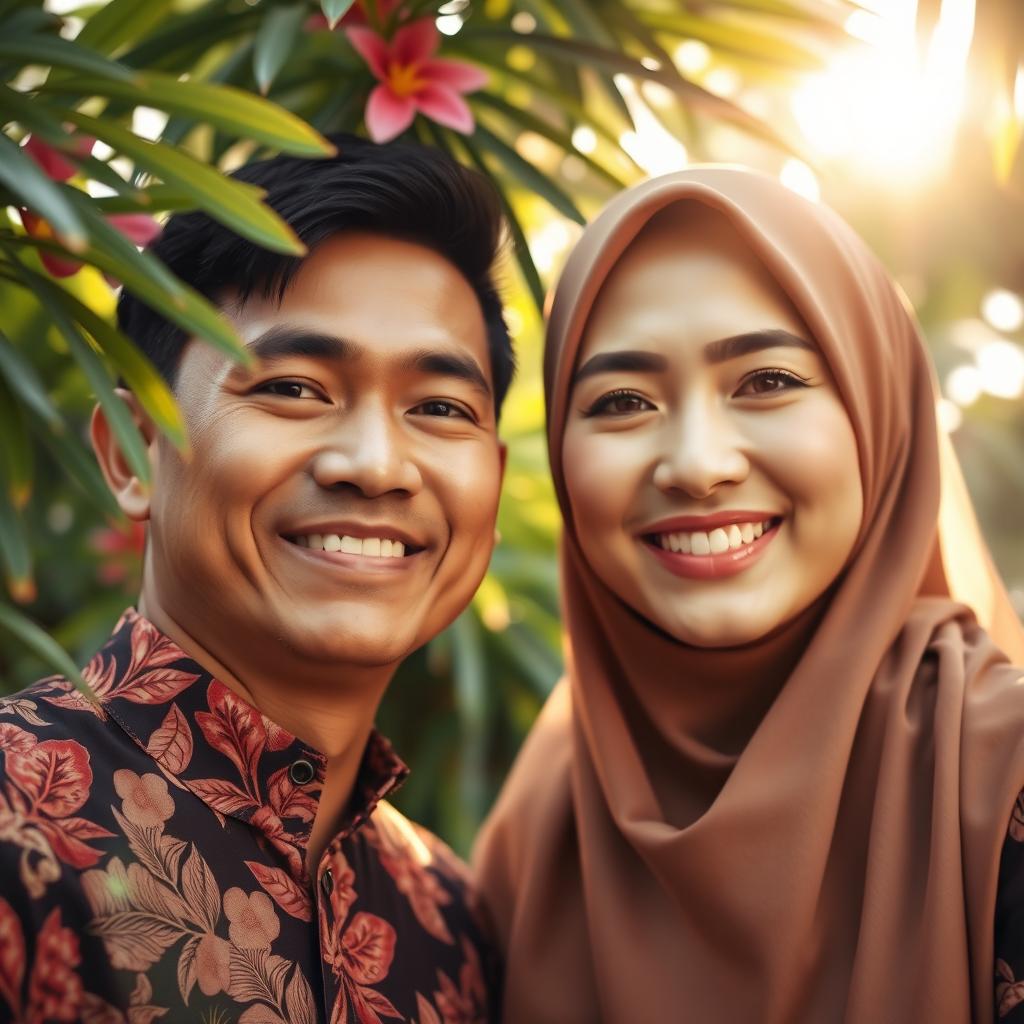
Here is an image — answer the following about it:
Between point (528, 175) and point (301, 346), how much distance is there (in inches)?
25.3

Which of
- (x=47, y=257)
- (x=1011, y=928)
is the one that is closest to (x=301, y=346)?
(x=47, y=257)

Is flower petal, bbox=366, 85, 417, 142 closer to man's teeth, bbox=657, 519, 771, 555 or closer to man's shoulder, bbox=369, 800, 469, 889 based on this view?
man's teeth, bbox=657, 519, 771, 555

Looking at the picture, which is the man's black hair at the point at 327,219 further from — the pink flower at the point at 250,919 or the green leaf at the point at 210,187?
the pink flower at the point at 250,919

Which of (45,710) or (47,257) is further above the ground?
(47,257)

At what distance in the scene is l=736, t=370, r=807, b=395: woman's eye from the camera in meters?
1.75

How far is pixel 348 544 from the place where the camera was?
1.69m

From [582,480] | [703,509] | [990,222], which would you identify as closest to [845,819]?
[703,509]

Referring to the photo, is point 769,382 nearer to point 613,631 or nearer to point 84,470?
point 613,631

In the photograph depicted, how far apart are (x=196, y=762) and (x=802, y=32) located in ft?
5.47

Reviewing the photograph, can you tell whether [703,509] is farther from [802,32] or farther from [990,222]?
[990,222]

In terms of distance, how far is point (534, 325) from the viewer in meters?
3.30

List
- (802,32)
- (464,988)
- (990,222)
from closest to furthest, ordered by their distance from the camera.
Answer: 1. (464,988)
2. (802,32)
3. (990,222)

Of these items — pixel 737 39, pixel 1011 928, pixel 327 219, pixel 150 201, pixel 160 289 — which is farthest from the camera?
pixel 737 39

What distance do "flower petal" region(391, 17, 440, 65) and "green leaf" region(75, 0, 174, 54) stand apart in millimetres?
372
